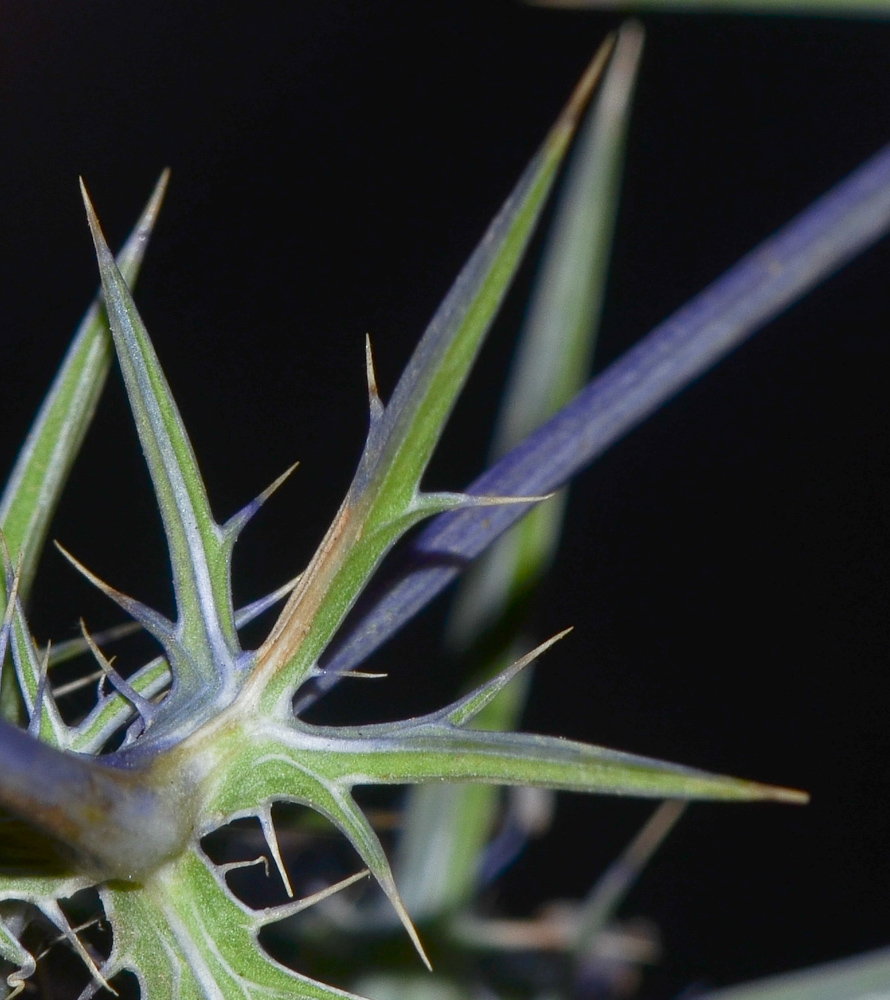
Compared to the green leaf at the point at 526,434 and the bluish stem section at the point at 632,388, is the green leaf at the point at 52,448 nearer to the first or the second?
the bluish stem section at the point at 632,388

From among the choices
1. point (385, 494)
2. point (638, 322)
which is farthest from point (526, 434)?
point (638, 322)

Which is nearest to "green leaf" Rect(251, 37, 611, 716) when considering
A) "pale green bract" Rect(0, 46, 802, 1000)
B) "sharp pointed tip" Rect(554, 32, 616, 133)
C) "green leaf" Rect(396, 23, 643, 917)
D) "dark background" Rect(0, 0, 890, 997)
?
"pale green bract" Rect(0, 46, 802, 1000)

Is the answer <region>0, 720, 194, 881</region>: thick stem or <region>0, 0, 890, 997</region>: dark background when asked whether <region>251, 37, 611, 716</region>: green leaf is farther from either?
<region>0, 0, 890, 997</region>: dark background

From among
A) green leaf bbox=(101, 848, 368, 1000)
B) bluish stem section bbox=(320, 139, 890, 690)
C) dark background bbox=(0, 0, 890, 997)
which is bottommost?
green leaf bbox=(101, 848, 368, 1000)

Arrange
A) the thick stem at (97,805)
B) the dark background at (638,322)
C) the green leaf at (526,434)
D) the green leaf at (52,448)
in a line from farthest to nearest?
1. the dark background at (638,322)
2. the green leaf at (526,434)
3. the green leaf at (52,448)
4. the thick stem at (97,805)

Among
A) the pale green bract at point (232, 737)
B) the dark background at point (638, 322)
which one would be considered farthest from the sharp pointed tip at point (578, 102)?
the dark background at point (638, 322)

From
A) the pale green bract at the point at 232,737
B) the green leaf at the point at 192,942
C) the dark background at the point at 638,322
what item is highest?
the dark background at the point at 638,322

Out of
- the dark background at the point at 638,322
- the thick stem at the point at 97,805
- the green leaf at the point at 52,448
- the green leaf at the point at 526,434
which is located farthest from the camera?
the dark background at the point at 638,322

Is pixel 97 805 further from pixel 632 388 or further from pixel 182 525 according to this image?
pixel 632 388
